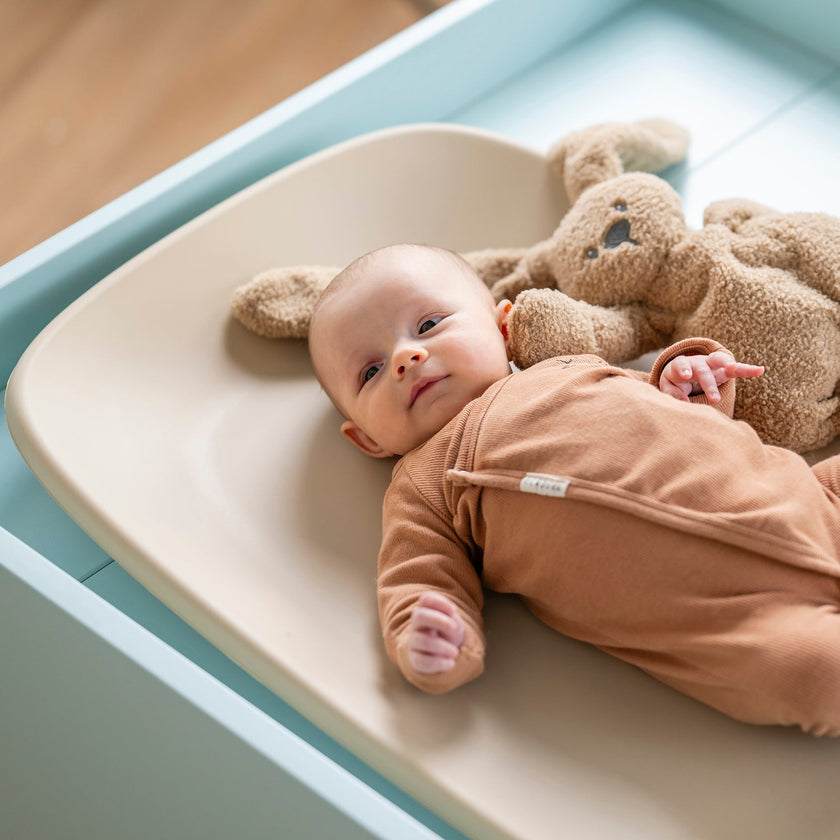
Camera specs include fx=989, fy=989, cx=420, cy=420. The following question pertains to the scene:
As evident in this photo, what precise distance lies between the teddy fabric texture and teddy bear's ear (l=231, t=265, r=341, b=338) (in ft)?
0.93

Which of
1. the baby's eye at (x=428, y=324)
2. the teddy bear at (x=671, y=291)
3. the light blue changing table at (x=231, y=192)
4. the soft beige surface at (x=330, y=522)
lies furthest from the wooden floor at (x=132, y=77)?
the baby's eye at (x=428, y=324)

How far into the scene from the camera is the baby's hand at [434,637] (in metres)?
0.84

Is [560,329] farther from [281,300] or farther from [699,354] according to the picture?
[281,300]

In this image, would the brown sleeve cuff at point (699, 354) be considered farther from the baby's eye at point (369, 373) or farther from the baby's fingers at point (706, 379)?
the baby's eye at point (369, 373)

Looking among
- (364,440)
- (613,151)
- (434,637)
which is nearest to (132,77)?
→ (613,151)

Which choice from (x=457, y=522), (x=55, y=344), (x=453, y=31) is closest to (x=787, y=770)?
(x=457, y=522)

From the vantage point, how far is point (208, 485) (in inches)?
43.6

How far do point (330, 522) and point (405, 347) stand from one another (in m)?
0.22

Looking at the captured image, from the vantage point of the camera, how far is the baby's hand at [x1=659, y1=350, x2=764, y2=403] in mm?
973

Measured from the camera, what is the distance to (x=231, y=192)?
1.36 meters

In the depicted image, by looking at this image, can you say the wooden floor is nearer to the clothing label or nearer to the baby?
the baby

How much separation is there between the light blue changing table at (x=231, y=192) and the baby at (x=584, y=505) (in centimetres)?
15

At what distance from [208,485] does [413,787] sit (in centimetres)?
41

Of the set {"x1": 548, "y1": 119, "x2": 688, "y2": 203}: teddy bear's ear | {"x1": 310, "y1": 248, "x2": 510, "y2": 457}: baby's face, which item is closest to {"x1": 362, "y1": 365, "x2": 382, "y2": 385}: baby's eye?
{"x1": 310, "y1": 248, "x2": 510, "y2": 457}: baby's face
